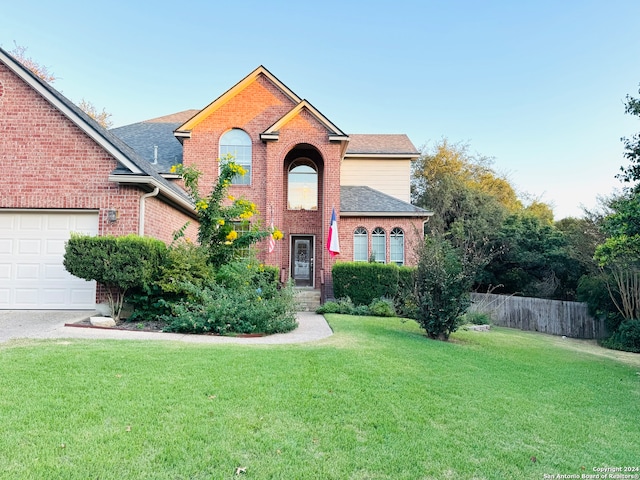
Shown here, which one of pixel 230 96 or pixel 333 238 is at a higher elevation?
pixel 230 96

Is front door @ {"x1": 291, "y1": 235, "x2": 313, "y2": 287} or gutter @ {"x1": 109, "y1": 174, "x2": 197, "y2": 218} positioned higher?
gutter @ {"x1": 109, "y1": 174, "x2": 197, "y2": 218}

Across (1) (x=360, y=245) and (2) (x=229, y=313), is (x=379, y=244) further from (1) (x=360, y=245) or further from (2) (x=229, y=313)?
(2) (x=229, y=313)

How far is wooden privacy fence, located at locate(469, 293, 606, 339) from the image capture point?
17234mm

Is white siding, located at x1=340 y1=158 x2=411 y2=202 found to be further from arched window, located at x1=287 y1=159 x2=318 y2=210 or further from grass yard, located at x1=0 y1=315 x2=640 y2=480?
grass yard, located at x1=0 y1=315 x2=640 y2=480

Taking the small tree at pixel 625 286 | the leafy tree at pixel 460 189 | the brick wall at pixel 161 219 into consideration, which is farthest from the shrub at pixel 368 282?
the leafy tree at pixel 460 189

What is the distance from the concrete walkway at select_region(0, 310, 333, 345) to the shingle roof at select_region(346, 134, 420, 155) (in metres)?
14.3

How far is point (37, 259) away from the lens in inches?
375

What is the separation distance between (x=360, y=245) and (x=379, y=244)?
833 mm

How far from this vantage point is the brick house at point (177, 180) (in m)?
9.50

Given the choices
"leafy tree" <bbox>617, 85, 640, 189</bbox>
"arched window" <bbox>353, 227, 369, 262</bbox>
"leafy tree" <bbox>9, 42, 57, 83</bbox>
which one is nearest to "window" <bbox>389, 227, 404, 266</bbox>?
"arched window" <bbox>353, 227, 369, 262</bbox>

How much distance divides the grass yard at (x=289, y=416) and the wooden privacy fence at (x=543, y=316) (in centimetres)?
1275

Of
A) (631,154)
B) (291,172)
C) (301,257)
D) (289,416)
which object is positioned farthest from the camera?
(291,172)

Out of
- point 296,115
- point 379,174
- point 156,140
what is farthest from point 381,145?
point 156,140

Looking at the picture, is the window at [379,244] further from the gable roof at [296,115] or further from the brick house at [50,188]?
the brick house at [50,188]
